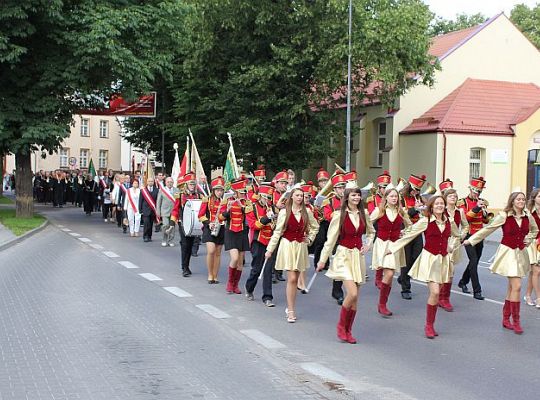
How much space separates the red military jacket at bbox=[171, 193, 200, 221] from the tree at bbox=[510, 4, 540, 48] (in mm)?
52972

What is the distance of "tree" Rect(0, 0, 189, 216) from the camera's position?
24.7m

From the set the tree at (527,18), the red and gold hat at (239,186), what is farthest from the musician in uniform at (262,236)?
the tree at (527,18)

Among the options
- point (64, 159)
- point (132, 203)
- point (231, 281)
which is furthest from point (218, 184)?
point (64, 159)

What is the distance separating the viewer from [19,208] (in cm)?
2823

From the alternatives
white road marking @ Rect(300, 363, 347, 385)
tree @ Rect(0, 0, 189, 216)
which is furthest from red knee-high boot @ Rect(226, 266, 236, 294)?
tree @ Rect(0, 0, 189, 216)

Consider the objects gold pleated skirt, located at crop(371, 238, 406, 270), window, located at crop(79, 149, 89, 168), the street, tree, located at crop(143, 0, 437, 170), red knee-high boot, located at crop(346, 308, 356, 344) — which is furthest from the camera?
window, located at crop(79, 149, 89, 168)

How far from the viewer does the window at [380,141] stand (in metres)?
42.1

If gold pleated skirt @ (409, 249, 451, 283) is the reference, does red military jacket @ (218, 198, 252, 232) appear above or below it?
above

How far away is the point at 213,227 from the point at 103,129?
7688cm

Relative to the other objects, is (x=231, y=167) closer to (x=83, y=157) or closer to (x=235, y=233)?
(x=235, y=233)

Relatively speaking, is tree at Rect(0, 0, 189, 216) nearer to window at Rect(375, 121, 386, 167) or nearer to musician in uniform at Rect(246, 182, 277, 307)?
musician in uniform at Rect(246, 182, 277, 307)

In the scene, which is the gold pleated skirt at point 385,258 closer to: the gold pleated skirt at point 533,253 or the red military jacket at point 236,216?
the gold pleated skirt at point 533,253

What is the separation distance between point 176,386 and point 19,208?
921 inches

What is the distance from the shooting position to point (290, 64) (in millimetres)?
30641
